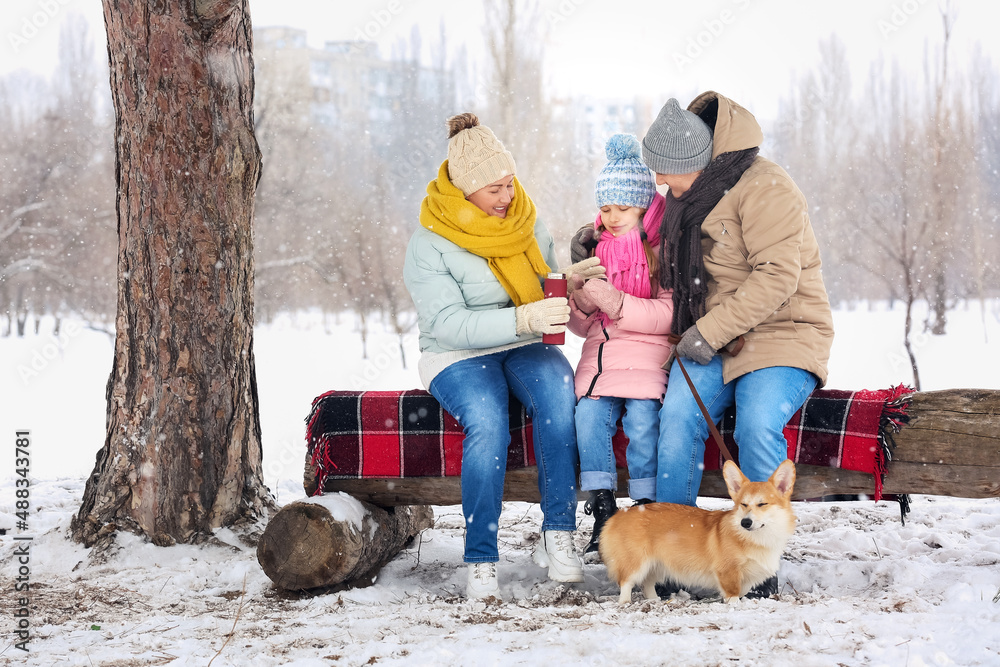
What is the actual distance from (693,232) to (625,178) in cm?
43

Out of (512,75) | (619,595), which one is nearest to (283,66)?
(512,75)

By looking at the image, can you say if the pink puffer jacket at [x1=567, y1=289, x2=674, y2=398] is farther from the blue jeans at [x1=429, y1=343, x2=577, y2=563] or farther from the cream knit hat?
the cream knit hat

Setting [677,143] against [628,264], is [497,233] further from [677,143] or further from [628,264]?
[677,143]

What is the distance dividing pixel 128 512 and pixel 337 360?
498 inches

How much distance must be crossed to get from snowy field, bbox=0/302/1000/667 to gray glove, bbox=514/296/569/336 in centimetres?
113

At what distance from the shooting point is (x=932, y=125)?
43.5ft

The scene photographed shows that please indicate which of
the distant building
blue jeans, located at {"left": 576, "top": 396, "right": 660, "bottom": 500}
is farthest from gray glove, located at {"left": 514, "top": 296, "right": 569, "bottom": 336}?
the distant building

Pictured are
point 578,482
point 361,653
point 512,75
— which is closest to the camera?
point 361,653

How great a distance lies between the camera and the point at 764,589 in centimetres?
308

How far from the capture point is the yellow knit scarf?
3514 millimetres

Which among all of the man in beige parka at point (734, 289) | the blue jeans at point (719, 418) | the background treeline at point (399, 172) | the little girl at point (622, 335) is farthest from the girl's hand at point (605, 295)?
the background treeline at point (399, 172)

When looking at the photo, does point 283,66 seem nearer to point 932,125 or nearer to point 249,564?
point 932,125

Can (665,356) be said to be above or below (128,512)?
above

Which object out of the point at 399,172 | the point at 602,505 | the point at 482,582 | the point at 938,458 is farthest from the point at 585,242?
the point at 399,172
